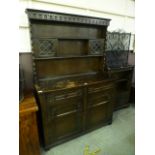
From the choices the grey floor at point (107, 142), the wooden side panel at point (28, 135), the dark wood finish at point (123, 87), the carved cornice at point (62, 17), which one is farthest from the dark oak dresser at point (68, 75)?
the dark wood finish at point (123, 87)

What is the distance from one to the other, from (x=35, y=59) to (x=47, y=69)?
0.30 m

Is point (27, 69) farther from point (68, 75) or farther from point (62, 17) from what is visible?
point (62, 17)

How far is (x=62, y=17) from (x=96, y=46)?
78cm

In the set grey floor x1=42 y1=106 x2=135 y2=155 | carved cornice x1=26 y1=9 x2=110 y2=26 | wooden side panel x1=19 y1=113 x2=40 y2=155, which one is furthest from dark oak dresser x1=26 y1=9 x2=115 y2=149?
wooden side panel x1=19 y1=113 x2=40 y2=155

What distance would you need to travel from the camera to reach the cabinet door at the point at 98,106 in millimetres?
Result: 2006

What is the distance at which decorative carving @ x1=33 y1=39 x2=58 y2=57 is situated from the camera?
1749 mm

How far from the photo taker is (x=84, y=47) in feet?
7.45

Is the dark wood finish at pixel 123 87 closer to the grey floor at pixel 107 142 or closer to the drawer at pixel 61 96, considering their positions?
the grey floor at pixel 107 142

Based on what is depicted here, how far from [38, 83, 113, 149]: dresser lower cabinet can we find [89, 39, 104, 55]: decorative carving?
63cm

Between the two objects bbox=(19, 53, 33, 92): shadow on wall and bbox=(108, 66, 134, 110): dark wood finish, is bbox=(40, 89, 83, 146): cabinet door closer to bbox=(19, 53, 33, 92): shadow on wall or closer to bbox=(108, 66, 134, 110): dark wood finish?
bbox=(19, 53, 33, 92): shadow on wall

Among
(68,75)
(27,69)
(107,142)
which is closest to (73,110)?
(68,75)
